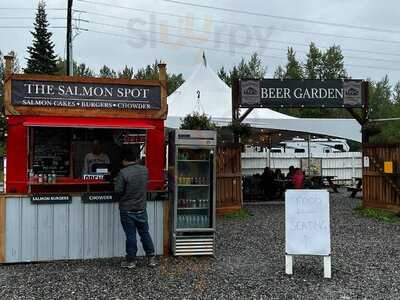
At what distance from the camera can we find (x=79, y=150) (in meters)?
9.50

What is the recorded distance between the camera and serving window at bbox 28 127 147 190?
9031 millimetres

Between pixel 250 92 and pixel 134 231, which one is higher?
pixel 250 92

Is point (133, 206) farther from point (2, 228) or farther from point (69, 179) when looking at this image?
point (2, 228)

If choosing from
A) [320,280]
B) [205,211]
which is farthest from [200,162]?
[320,280]

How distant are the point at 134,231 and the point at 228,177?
255 inches

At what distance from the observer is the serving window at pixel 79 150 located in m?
9.03

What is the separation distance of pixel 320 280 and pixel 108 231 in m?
3.29

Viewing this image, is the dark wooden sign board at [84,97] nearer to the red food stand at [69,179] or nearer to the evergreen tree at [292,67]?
the red food stand at [69,179]

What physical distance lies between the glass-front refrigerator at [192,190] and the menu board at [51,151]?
202 cm

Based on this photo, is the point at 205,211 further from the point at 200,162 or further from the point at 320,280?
the point at 320,280

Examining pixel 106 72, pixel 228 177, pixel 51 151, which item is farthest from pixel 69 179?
pixel 106 72

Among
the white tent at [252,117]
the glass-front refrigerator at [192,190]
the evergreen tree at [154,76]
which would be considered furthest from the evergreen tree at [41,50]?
the glass-front refrigerator at [192,190]

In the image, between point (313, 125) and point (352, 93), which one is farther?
point (313, 125)

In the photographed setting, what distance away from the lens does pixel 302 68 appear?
177ft
